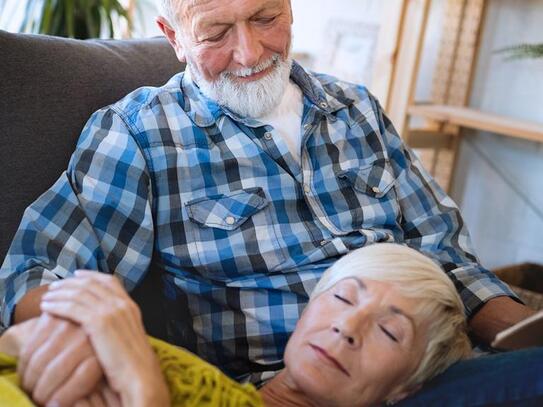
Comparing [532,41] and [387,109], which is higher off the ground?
[532,41]

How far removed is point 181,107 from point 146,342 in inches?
24.9

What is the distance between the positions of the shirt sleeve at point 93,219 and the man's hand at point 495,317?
23.8 inches

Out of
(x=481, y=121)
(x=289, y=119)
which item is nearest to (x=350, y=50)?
(x=481, y=121)

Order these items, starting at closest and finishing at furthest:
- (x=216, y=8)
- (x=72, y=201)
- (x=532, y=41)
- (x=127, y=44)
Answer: (x=72, y=201)
(x=216, y=8)
(x=127, y=44)
(x=532, y=41)

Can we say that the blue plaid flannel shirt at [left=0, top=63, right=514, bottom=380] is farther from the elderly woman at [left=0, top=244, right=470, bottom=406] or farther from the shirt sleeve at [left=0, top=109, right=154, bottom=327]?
the elderly woman at [left=0, top=244, right=470, bottom=406]

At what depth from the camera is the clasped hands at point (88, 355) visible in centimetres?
85

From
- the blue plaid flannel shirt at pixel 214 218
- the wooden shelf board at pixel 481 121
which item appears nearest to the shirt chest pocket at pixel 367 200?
the blue plaid flannel shirt at pixel 214 218

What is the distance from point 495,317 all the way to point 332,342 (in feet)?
1.63

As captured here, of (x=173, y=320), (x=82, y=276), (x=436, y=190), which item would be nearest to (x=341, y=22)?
(x=436, y=190)

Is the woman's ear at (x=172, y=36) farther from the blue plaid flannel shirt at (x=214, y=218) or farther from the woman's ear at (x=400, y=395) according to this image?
the woman's ear at (x=400, y=395)

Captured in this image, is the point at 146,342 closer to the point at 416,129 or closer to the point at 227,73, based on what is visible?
the point at 227,73

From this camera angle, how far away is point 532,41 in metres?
2.56

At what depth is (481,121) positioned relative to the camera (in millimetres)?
2402

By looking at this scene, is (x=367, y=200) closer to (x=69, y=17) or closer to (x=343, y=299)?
(x=343, y=299)
